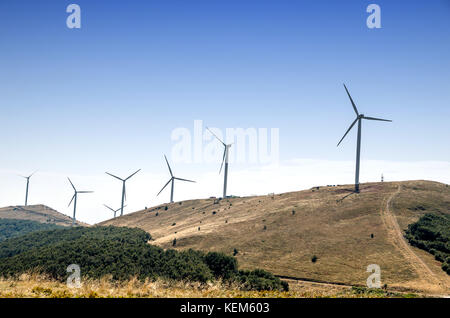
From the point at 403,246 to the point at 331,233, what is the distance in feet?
58.3

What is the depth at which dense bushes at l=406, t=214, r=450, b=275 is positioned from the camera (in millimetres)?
66688

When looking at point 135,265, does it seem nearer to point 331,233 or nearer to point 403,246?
point 331,233

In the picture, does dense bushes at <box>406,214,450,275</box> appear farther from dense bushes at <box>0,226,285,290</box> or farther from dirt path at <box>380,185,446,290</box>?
dense bushes at <box>0,226,285,290</box>

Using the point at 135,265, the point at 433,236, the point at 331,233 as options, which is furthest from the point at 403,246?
the point at 135,265

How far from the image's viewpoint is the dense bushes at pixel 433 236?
66688 millimetres

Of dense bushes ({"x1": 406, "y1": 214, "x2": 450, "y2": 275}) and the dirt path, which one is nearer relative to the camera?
the dirt path

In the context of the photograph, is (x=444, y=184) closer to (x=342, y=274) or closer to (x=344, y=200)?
(x=344, y=200)

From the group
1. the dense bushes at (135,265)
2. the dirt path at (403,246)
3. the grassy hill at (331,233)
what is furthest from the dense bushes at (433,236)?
the dense bushes at (135,265)

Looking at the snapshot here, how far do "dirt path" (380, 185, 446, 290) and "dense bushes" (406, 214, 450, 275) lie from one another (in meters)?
2.26

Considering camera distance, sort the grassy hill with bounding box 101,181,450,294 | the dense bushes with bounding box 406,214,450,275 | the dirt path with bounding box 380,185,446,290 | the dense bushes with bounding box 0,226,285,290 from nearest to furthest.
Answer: the dense bushes with bounding box 0,226,285,290
the dirt path with bounding box 380,185,446,290
the grassy hill with bounding box 101,181,450,294
the dense bushes with bounding box 406,214,450,275

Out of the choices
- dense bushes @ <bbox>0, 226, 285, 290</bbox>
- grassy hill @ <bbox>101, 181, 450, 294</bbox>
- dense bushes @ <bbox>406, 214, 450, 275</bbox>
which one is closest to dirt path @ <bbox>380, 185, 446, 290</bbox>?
grassy hill @ <bbox>101, 181, 450, 294</bbox>
